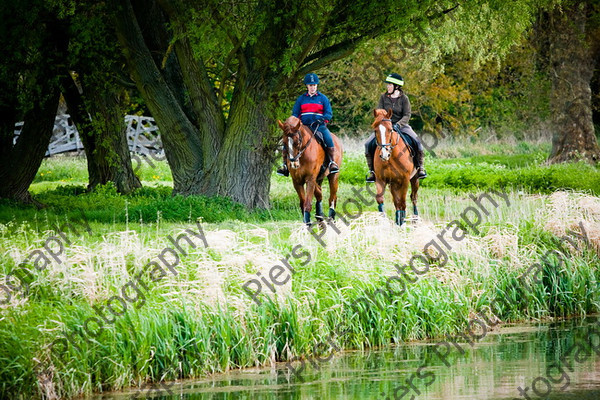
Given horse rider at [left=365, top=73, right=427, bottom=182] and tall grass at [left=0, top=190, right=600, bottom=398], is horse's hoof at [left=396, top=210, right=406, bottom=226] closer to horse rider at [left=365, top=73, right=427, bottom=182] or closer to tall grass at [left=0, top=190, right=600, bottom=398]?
horse rider at [left=365, top=73, right=427, bottom=182]

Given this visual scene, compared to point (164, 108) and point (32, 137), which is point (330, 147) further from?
point (32, 137)

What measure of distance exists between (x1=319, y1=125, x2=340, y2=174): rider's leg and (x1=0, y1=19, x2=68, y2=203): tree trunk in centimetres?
763

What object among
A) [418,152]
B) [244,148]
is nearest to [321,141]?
[418,152]

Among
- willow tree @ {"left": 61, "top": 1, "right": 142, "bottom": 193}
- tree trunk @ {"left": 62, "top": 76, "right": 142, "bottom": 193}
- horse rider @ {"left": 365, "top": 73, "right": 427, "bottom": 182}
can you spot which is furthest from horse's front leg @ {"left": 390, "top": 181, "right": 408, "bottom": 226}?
tree trunk @ {"left": 62, "top": 76, "right": 142, "bottom": 193}

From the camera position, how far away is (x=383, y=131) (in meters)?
16.9

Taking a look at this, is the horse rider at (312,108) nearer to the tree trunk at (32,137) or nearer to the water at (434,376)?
the water at (434,376)

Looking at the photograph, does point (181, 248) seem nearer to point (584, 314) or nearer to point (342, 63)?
point (584, 314)

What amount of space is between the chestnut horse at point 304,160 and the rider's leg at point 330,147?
0.12 m

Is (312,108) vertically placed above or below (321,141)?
above

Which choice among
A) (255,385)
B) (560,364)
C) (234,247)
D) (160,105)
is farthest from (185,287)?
(160,105)

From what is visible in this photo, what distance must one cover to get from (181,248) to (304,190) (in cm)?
527

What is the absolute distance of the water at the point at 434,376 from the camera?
981 cm

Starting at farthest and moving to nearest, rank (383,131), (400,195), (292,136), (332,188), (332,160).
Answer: (332,188)
(332,160)
(400,195)
(383,131)
(292,136)

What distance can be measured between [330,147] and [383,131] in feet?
4.55
